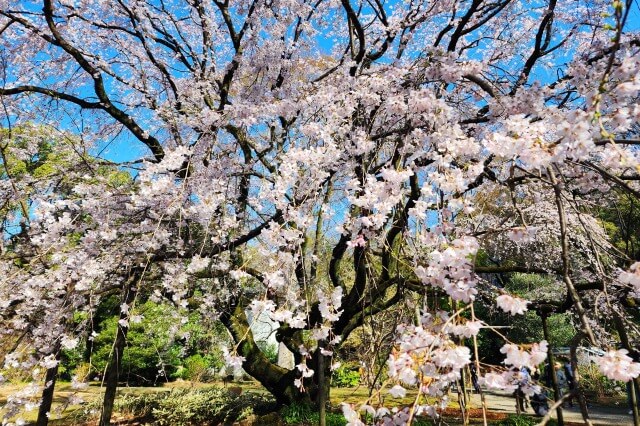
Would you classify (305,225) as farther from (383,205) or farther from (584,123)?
(584,123)

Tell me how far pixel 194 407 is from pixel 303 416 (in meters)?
2.34

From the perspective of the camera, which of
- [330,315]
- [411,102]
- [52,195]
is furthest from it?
[52,195]

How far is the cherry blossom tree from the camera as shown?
172cm

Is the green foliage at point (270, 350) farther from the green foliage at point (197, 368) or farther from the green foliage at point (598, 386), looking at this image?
the green foliage at point (598, 386)

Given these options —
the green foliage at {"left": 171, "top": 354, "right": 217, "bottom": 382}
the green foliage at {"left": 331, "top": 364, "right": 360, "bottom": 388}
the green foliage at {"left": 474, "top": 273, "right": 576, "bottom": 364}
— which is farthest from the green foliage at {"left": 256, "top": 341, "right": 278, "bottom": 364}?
the green foliage at {"left": 474, "top": 273, "right": 576, "bottom": 364}

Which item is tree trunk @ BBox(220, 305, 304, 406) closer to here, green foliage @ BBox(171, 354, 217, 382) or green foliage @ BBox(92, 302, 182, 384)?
green foliage @ BBox(92, 302, 182, 384)

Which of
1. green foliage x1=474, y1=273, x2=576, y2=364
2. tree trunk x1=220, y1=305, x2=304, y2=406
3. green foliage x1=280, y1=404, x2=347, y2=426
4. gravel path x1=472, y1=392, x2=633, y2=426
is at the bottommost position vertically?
gravel path x1=472, y1=392, x2=633, y2=426

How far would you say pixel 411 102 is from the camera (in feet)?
8.66

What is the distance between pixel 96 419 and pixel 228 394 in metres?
2.49

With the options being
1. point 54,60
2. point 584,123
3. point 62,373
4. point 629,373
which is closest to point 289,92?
point 54,60

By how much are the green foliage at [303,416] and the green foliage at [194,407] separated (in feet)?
2.39

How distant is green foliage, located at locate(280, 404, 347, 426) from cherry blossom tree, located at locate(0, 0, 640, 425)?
8.4 inches

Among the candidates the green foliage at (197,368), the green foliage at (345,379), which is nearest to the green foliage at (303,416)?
the green foliage at (345,379)

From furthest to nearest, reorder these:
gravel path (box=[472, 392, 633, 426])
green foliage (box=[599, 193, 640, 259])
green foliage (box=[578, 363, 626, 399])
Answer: green foliage (box=[578, 363, 626, 399]), gravel path (box=[472, 392, 633, 426]), green foliage (box=[599, 193, 640, 259])
